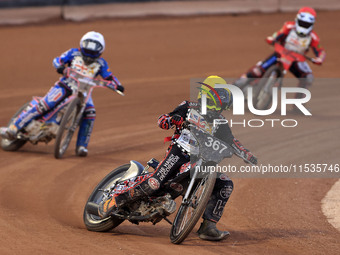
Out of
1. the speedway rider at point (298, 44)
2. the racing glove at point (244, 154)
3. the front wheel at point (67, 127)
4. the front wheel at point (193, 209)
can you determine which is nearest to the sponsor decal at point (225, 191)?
the front wheel at point (193, 209)

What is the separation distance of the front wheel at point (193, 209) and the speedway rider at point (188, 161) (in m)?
0.27

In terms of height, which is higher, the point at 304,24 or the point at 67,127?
the point at 304,24

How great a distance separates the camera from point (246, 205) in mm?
10500

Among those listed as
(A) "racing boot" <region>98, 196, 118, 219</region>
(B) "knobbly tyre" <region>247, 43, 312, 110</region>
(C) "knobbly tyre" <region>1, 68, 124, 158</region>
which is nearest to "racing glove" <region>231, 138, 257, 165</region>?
(A) "racing boot" <region>98, 196, 118, 219</region>

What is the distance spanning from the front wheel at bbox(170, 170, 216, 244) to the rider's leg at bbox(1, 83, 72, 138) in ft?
16.1

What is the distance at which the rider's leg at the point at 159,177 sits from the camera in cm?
841

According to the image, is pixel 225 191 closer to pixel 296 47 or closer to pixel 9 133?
pixel 9 133

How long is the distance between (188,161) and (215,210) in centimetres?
65

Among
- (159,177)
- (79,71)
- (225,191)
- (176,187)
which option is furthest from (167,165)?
(79,71)

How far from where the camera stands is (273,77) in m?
16.4

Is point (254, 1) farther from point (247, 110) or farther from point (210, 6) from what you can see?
point (247, 110)

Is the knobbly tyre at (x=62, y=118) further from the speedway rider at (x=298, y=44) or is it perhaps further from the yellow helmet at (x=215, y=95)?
the speedway rider at (x=298, y=44)

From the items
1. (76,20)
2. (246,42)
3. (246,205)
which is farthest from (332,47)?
(246,205)

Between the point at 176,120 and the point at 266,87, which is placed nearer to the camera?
the point at 176,120
